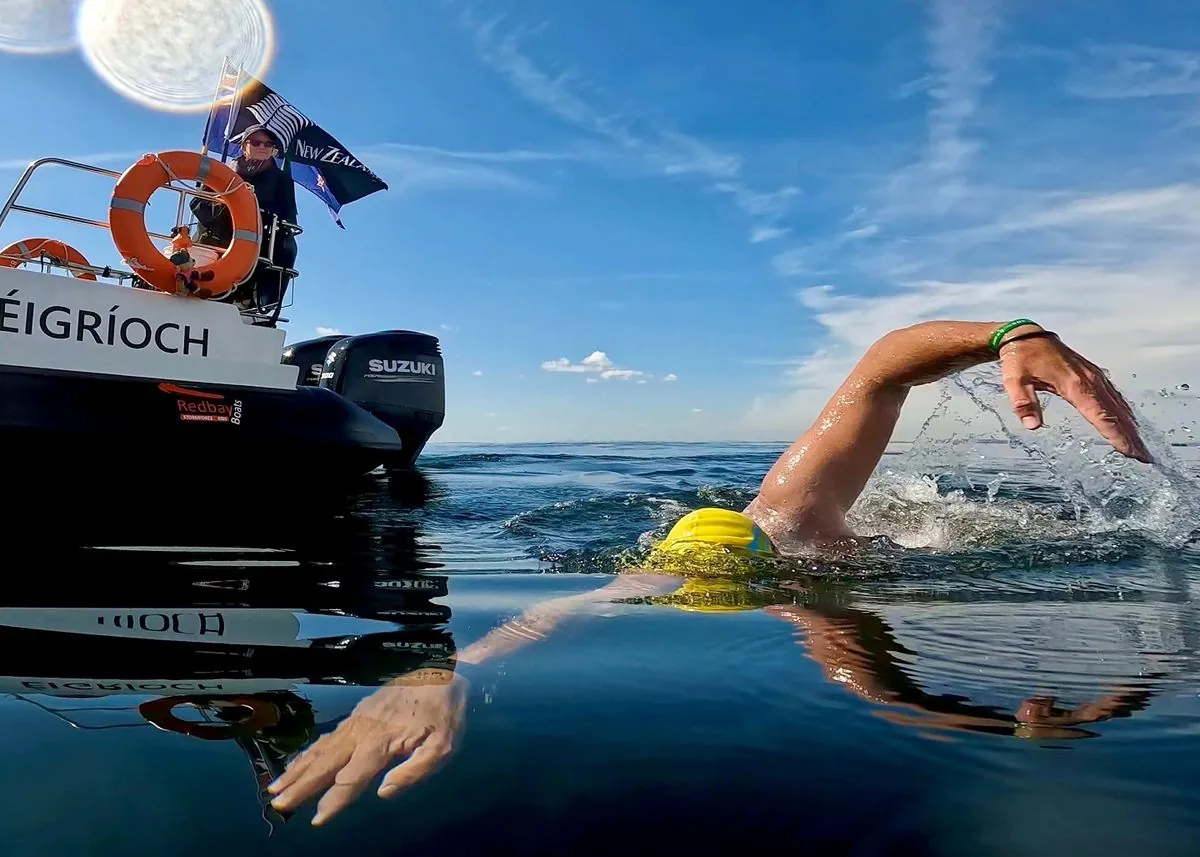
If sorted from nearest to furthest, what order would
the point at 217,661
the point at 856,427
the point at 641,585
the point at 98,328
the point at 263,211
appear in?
1. the point at 217,661
2. the point at 641,585
3. the point at 856,427
4. the point at 98,328
5. the point at 263,211

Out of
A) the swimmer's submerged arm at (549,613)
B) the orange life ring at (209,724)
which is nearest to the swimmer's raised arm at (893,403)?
the swimmer's submerged arm at (549,613)

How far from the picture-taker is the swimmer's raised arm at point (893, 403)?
213 cm

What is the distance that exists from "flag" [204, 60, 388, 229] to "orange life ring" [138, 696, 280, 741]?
6827mm

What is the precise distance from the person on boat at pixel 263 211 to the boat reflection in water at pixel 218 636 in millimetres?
3336

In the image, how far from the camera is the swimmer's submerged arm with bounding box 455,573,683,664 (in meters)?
1.80

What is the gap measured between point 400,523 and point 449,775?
4.07 metres

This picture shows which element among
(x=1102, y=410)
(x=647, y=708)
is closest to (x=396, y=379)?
(x=1102, y=410)

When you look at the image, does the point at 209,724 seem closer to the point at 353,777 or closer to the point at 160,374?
the point at 353,777

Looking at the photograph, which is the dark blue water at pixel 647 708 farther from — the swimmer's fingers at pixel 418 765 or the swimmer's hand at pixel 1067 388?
the swimmer's hand at pixel 1067 388

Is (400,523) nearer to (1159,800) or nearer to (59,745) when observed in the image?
(59,745)

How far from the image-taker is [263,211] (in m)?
6.82

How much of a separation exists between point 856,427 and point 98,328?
4311 mm

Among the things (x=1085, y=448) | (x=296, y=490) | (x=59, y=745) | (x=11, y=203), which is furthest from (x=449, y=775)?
(x=11, y=203)

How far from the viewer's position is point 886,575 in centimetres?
276
